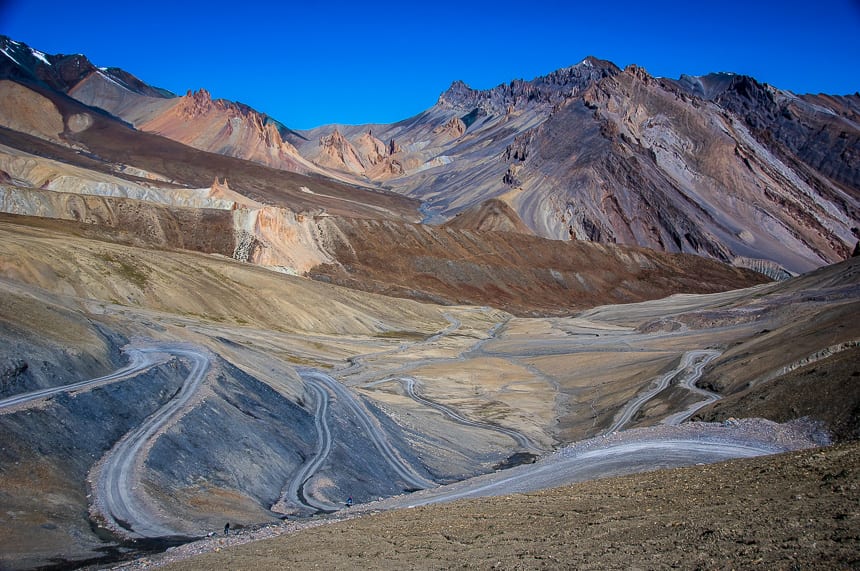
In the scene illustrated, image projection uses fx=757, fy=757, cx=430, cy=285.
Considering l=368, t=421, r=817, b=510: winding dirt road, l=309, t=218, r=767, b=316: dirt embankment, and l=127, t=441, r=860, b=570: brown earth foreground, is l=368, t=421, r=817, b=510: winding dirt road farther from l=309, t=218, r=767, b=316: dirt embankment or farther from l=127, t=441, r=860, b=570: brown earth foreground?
l=309, t=218, r=767, b=316: dirt embankment

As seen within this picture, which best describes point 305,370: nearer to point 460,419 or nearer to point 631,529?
point 460,419

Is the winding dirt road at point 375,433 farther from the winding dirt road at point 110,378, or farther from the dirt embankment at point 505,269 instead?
the dirt embankment at point 505,269

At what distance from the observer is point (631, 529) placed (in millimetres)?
14875

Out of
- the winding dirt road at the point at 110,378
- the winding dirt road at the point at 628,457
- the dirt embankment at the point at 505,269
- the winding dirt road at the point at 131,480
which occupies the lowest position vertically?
the winding dirt road at the point at 628,457

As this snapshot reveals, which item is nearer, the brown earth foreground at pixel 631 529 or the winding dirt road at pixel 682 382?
the brown earth foreground at pixel 631 529

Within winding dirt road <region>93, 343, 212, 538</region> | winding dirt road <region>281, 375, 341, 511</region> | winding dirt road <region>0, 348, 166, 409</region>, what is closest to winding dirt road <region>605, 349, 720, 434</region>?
winding dirt road <region>281, 375, 341, 511</region>

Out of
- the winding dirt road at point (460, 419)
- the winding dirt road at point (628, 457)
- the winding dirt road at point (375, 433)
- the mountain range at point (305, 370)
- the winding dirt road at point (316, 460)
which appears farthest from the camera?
the winding dirt road at point (460, 419)

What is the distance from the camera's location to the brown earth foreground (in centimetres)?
1243

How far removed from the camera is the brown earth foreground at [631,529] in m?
12.4

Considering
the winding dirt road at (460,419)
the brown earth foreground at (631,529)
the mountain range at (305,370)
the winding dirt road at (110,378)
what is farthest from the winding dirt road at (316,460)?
the brown earth foreground at (631,529)

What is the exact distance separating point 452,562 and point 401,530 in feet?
12.4

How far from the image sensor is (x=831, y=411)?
2928cm

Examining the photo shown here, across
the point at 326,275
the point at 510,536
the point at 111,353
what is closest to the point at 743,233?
the point at 326,275

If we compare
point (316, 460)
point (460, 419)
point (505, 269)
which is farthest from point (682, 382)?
point (505, 269)
